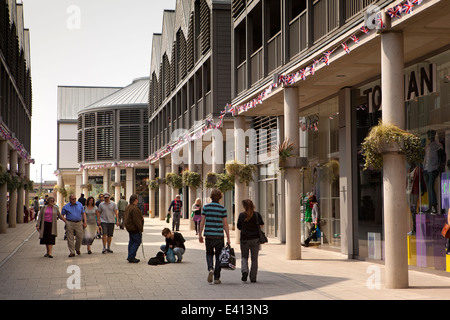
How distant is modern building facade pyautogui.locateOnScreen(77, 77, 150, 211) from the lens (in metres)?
56.9

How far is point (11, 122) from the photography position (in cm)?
3388

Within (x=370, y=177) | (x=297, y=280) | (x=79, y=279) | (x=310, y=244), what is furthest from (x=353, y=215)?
(x=79, y=279)

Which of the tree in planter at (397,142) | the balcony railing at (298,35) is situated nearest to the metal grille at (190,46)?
the balcony railing at (298,35)

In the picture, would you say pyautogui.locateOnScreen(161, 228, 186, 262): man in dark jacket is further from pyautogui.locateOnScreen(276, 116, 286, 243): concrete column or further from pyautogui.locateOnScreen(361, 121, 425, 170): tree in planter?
pyautogui.locateOnScreen(276, 116, 286, 243): concrete column

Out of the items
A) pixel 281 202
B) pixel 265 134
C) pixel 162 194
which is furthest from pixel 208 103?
pixel 162 194

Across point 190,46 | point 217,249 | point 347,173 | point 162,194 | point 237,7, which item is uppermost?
point 190,46

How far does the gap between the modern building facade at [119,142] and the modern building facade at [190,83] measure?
7.15m

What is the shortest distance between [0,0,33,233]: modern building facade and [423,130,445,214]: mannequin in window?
2003 centimetres

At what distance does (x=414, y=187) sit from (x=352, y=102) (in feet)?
13.3

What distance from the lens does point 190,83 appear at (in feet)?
107

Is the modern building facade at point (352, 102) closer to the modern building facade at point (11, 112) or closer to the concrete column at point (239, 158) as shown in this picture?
the concrete column at point (239, 158)

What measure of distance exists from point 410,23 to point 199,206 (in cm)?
1683

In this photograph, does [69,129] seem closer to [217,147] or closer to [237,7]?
[217,147]

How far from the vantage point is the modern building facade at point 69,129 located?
7125 cm
